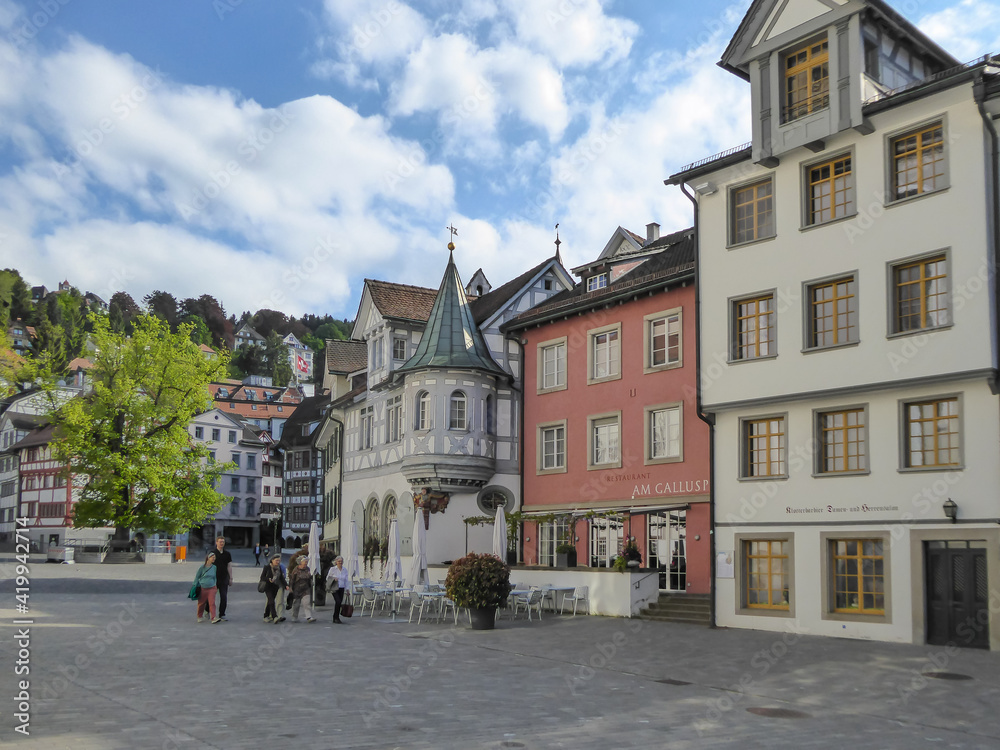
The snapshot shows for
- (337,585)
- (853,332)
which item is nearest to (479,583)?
(337,585)

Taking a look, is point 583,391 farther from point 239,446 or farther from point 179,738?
point 239,446

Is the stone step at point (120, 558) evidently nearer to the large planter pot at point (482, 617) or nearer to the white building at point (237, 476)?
the large planter pot at point (482, 617)

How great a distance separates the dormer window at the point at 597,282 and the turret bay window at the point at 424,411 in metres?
6.48

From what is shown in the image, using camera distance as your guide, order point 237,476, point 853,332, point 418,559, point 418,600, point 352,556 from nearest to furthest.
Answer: point 853,332, point 418,600, point 418,559, point 352,556, point 237,476

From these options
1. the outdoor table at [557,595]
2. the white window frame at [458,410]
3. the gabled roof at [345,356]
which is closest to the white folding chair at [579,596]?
the outdoor table at [557,595]

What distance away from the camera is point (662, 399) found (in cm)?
2842

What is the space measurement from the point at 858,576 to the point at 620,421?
9.73 metres

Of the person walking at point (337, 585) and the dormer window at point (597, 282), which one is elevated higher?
the dormer window at point (597, 282)

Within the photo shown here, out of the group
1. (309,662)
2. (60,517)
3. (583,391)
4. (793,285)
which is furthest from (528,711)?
(60,517)

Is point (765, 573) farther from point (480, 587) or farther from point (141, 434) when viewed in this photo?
point (141, 434)

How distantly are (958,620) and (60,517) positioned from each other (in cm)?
8266

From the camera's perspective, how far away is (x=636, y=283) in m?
29.3

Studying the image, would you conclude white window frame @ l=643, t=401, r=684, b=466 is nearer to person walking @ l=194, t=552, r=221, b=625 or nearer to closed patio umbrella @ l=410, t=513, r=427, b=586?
closed patio umbrella @ l=410, t=513, r=427, b=586

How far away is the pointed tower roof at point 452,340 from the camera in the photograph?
3425 centimetres
